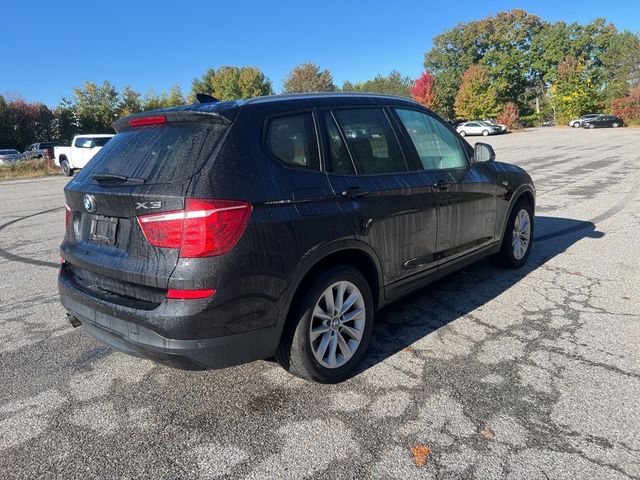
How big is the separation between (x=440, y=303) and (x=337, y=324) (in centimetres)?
168

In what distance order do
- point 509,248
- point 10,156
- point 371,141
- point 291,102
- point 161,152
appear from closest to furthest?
point 161,152 < point 291,102 < point 371,141 < point 509,248 < point 10,156

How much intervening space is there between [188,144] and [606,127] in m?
57.6

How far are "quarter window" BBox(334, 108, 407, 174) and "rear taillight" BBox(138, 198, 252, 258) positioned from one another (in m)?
1.09

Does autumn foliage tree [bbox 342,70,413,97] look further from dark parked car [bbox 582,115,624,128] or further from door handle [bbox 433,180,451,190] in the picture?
door handle [bbox 433,180,451,190]

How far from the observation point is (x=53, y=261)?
20.4 ft

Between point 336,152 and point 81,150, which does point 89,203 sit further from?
point 81,150

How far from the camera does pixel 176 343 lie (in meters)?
2.51

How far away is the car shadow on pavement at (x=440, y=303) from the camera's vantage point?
3.69 m

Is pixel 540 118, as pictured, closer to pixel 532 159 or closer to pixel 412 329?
pixel 532 159

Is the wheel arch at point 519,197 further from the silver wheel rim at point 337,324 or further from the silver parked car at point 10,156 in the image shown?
the silver parked car at point 10,156

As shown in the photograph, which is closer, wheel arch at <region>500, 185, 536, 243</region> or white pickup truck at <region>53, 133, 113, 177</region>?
wheel arch at <region>500, 185, 536, 243</region>

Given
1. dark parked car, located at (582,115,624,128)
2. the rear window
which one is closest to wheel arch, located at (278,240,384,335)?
the rear window

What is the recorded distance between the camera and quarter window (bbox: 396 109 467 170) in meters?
3.88

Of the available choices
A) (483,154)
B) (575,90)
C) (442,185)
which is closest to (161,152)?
(442,185)
